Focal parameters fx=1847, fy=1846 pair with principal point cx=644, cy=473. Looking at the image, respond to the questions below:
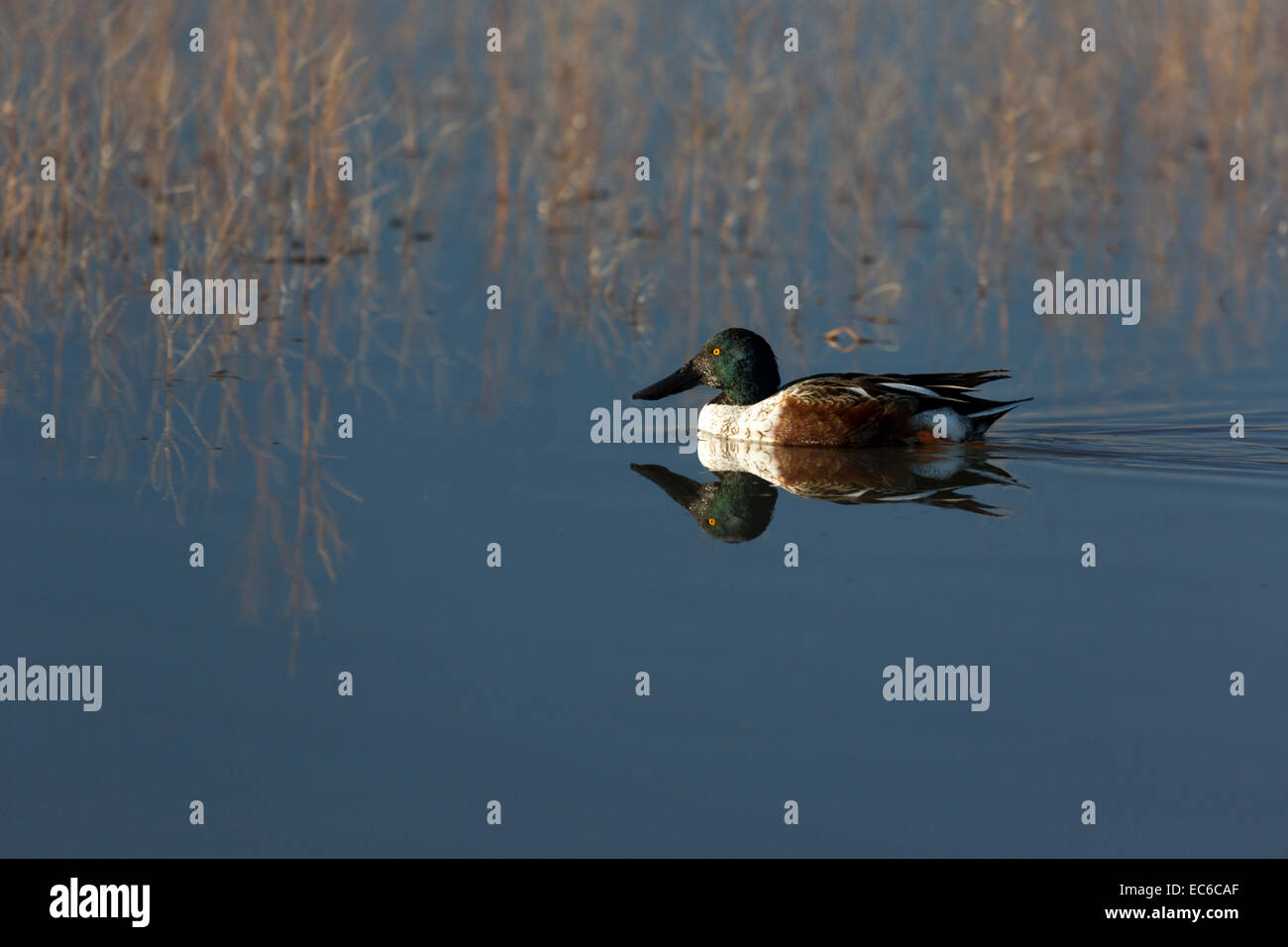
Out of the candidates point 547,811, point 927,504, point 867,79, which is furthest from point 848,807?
point 867,79

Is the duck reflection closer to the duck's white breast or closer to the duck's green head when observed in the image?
the duck's white breast

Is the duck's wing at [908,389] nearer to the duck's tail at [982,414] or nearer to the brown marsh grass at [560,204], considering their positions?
the duck's tail at [982,414]

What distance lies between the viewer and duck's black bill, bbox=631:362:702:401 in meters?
9.95

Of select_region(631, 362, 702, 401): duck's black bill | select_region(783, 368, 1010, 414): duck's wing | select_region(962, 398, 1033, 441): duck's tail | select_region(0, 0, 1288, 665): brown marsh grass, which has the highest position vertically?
select_region(0, 0, 1288, 665): brown marsh grass

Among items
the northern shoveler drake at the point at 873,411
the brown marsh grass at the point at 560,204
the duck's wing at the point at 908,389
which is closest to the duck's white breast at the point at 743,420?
the northern shoveler drake at the point at 873,411

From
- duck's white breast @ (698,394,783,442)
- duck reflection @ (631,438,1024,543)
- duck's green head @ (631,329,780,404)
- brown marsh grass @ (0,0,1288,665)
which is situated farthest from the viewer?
brown marsh grass @ (0,0,1288,665)

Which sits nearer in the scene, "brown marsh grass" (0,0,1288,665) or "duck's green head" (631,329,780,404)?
"duck's green head" (631,329,780,404)

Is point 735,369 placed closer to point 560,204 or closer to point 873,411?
point 873,411

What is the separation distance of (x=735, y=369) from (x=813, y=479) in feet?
4.26

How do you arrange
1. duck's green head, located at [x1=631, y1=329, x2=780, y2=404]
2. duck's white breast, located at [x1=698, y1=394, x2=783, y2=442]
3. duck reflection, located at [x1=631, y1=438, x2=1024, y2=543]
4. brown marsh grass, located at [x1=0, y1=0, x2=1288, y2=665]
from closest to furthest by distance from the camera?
duck reflection, located at [x1=631, y1=438, x2=1024, y2=543], duck's white breast, located at [x1=698, y1=394, x2=783, y2=442], duck's green head, located at [x1=631, y1=329, x2=780, y2=404], brown marsh grass, located at [x1=0, y1=0, x2=1288, y2=665]

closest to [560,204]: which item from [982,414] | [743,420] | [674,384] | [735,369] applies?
[674,384]

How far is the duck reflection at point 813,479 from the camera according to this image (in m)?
8.05

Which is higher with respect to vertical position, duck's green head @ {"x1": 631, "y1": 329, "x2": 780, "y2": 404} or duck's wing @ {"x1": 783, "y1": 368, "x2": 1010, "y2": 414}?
duck's green head @ {"x1": 631, "y1": 329, "x2": 780, "y2": 404}

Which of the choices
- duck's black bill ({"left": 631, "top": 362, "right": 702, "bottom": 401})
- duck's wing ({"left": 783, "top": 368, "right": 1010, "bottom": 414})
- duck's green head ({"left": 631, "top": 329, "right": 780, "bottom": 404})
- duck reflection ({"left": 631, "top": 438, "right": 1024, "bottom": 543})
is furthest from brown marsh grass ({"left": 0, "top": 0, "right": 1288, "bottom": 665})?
duck's wing ({"left": 783, "top": 368, "right": 1010, "bottom": 414})
